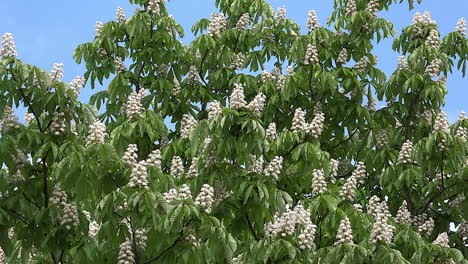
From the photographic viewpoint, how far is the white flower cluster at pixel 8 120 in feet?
31.1

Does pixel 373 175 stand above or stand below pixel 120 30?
below

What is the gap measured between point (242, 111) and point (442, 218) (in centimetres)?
495

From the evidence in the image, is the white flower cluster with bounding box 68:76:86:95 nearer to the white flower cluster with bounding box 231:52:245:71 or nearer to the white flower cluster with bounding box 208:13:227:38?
the white flower cluster with bounding box 208:13:227:38

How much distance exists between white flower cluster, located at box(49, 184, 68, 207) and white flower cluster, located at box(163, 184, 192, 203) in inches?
51.0

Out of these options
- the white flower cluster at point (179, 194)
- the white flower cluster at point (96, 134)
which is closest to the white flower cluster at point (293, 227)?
the white flower cluster at point (179, 194)

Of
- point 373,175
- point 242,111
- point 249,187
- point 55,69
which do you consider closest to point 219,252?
point 249,187

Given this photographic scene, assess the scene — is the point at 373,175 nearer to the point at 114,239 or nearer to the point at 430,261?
the point at 430,261

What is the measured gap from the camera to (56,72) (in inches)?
366

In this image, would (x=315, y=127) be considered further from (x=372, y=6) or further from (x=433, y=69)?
(x=372, y=6)

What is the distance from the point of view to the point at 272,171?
9922 mm

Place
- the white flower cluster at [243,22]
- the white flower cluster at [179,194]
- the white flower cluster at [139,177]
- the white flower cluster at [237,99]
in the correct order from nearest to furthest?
the white flower cluster at [179,194] < the white flower cluster at [139,177] < the white flower cluster at [237,99] < the white flower cluster at [243,22]

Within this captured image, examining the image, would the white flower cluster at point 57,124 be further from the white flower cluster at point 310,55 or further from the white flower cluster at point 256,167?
the white flower cluster at point 310,55

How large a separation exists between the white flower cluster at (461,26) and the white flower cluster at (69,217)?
7.86 m

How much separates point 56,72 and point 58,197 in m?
1.40
